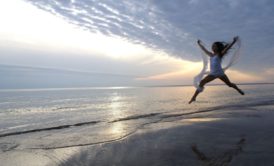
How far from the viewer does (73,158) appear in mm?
8047

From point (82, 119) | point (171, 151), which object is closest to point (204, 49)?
point (171, 151)

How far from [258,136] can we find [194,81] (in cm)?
567

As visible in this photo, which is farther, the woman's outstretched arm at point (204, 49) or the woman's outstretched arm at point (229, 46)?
the woman's outstretched arm at point (204, 49)

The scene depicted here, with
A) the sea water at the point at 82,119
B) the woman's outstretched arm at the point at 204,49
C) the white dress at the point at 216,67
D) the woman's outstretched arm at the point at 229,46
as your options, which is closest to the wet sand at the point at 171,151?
the sea water at the point at 82,119

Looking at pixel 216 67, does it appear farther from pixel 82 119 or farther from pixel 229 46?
pixel 82 119

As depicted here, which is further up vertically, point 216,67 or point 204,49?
point 204,49

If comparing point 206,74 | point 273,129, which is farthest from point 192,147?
point 206,74

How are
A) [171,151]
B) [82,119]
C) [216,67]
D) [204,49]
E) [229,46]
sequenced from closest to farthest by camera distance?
1. [171,151]
2. [229,46]
3. [216,67]
4. [204,49]
5. [82,119]

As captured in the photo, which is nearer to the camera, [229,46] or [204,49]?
[229,46]

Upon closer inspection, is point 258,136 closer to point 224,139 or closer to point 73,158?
point 224,139

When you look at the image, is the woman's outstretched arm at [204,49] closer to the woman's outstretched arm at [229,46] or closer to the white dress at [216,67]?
the white dress at [216,67]

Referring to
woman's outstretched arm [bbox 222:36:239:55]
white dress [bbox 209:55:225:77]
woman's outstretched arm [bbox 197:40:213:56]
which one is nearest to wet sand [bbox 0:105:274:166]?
white dress [bbox 209:55:225:77]

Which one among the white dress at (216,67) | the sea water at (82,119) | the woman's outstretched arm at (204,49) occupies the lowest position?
the sea water at (82,119)

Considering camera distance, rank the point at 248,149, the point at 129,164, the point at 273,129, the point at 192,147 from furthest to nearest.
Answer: the point at 273,129, the point at 192,147, the point at 248,149, the point at 129,164
